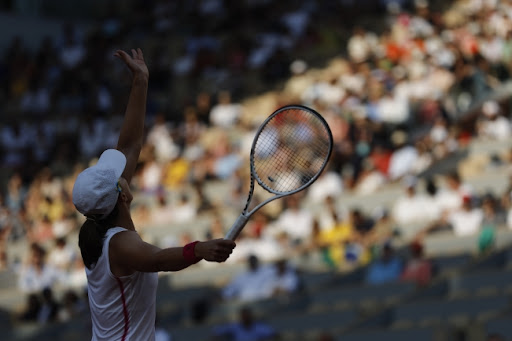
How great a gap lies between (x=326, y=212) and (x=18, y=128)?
22.6 ft

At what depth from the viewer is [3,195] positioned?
649 inches

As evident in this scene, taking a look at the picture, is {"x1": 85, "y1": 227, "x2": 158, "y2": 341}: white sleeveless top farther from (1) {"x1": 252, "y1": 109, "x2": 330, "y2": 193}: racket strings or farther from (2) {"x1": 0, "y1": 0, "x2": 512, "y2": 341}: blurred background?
(2) {"x1": 0, "y1": 0, "x2": 512, "y2": 341}: blurred background

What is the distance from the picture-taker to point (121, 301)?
4.11 metres

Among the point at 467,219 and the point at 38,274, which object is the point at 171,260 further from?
the point at 38,274

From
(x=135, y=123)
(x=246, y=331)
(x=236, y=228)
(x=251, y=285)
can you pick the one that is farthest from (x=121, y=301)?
(x=251, y=285)

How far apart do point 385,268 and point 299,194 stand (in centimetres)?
271

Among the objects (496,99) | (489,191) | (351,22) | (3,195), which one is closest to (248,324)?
(489,191)

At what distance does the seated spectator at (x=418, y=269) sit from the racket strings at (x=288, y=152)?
4.61 meters

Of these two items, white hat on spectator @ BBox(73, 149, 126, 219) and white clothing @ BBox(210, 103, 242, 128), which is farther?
white clothing @ BBox(210, 103, 242, 128)

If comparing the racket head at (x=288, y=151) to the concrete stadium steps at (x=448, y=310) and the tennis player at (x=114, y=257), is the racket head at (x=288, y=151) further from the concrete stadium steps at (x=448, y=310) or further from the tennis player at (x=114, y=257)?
the concrete stadium steps at (x=448, y=310)

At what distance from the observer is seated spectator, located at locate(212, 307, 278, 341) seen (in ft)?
35.0

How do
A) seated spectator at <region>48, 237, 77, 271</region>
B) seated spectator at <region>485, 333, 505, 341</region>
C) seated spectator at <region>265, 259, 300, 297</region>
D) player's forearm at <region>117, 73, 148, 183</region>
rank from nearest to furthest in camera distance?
1. player's forearm at <region>117, 73, 148, 183</region>
2. seated spectator at <region>485, 333, 505, 341</region>
3. seated spectator at <region>265, 259, 300, 297</region>
4. seated spectator at <region>48, 237, 77, 271</region>

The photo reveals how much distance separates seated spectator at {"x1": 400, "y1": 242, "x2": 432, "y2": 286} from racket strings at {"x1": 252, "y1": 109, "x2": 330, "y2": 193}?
15.1ft

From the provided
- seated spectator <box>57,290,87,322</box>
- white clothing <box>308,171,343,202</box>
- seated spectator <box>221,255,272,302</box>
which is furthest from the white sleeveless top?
white clothing <box>308,171,343,202</box>
